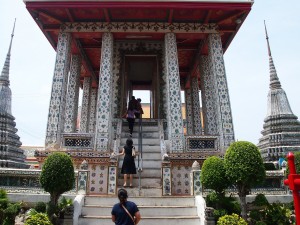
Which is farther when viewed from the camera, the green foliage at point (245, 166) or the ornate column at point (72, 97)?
the ornate column at point (72, 97)

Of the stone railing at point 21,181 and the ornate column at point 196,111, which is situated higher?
the ornate column at point 196,111

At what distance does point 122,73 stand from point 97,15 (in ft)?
8.79

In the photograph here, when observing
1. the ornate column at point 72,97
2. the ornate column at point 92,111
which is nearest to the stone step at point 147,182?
the ornate column at point 72,97

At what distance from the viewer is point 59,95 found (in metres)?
10.3

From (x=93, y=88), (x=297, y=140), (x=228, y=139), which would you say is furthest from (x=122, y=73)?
(x=297, y=140)

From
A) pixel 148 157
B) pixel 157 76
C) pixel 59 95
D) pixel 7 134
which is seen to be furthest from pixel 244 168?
pixel 7 134

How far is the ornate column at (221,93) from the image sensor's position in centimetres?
1007

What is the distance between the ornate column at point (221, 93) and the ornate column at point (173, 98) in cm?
129

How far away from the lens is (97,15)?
11.1 metres

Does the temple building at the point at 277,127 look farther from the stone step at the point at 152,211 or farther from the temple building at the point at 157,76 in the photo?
the stone step at the point at 152,211

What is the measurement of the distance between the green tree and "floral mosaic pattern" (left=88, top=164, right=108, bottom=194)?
13.5 ft

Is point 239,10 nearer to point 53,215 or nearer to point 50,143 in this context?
point 50,143

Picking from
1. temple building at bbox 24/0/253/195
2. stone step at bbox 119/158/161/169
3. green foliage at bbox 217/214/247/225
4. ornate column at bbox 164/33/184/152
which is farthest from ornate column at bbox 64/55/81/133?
green foliage at bbox 217/214/247/225

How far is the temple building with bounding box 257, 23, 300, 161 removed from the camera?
45.9ft
